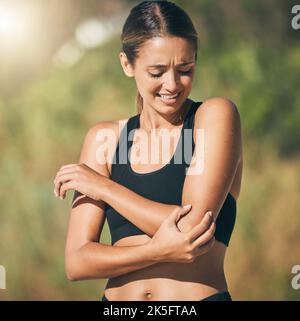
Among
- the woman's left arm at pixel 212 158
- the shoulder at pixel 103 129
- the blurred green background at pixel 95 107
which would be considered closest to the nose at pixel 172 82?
the woman's left arm at pixel 212 158

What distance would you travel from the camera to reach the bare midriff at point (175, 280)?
1.93 metres

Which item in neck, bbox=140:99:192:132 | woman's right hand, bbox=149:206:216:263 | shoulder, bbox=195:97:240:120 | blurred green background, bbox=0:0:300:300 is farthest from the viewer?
blurred green background, bbox=0:0:300:300

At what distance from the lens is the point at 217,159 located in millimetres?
1920

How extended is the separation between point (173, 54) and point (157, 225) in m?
0.52

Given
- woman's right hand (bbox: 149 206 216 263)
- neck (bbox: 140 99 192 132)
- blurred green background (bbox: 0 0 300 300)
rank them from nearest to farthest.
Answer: woman's right hand (bbox: 149 206 216 263) → neck (bbox: 140 99 192 132) → blurred green background (bbox: 0 0 300 300)

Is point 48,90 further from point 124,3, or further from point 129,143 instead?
point 129,143

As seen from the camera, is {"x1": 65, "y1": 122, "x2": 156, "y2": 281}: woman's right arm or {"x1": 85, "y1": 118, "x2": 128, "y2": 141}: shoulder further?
{"x1": 85, "y1": 118, "x2": 128, "y2": 141}: shoulder

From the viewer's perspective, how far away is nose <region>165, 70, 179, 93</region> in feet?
6.54

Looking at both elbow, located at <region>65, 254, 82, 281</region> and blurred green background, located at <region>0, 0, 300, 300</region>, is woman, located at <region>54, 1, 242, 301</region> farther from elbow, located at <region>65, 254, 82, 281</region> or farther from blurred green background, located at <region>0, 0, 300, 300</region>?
blurred green background, located at <region>0, 0, 300, 300</region>

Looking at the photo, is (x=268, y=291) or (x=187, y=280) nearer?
(x=187, y=280)

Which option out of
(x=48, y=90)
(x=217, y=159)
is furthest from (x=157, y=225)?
(x=48, y=90)

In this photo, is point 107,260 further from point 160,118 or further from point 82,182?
point 160,118

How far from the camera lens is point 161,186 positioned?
6.56 ft

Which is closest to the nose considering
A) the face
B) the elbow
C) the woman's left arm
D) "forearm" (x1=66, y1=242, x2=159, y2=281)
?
the face
